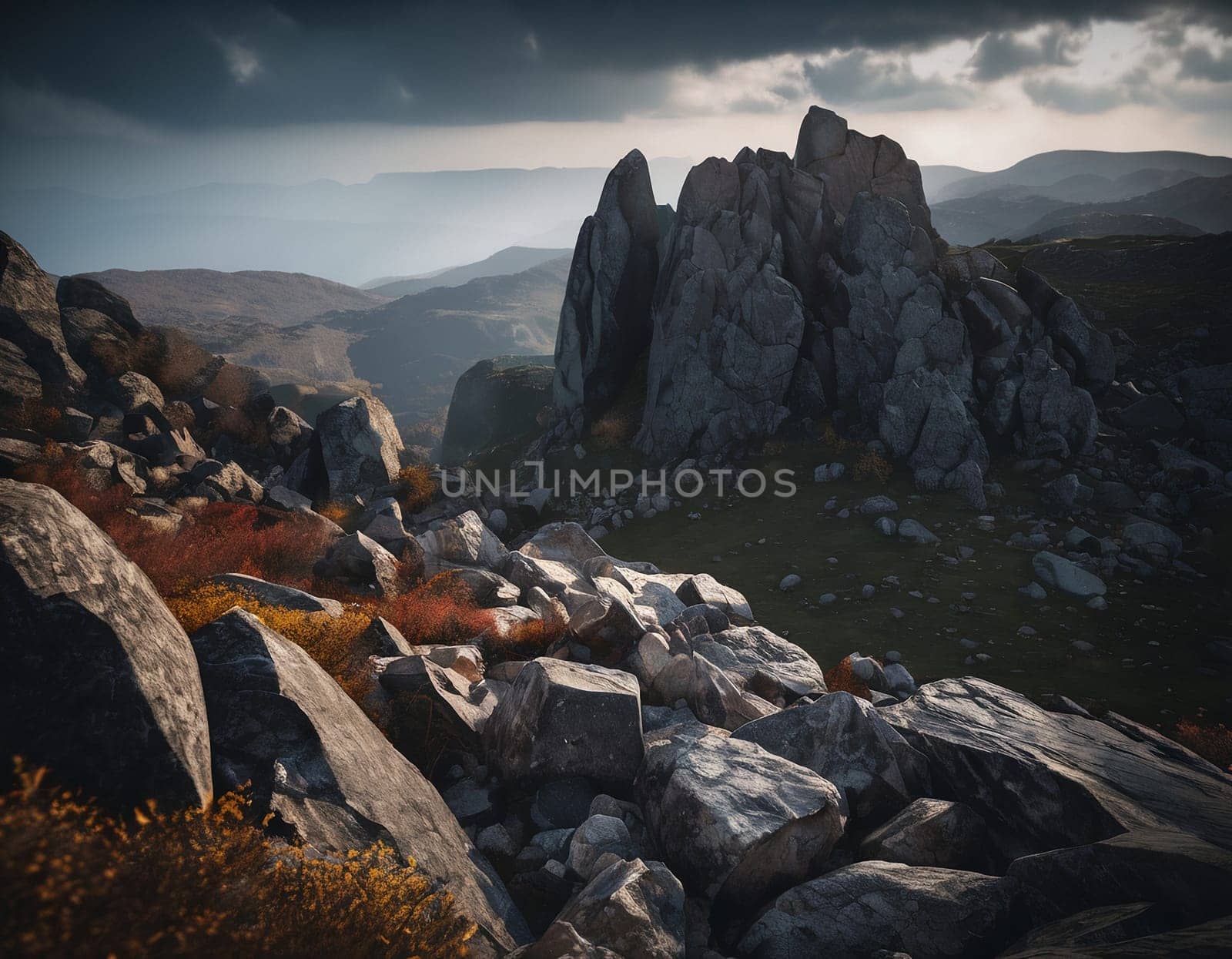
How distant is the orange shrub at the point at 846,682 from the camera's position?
1555 centimetres

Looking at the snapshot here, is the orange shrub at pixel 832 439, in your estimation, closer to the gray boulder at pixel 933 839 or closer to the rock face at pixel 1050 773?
the rock face at pixel 1050 773

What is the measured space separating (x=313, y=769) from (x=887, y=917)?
6.59 meters

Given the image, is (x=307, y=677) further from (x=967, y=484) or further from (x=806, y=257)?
(x=806, y=257)

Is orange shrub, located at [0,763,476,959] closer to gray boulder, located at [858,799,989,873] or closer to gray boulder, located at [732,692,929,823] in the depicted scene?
gray boulder, located at [858,799,989,873]

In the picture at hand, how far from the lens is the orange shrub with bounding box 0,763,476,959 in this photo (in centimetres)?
307

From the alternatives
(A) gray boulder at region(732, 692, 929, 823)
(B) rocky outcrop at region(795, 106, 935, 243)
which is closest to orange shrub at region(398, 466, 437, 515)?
(A) gray boulder at region(732, 692, 929, 823)

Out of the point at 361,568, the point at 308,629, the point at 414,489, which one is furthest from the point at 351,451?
the point at 308,629

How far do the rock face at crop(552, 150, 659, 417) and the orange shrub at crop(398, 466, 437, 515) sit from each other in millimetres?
17417

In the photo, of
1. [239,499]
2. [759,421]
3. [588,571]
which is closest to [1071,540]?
[759,421]

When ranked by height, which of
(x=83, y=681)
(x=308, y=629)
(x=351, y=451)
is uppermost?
(x=83, y=681)

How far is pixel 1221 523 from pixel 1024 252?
184 ft

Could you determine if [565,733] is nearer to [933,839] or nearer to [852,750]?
[852,750]

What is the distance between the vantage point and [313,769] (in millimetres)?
6410

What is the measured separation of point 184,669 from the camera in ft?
19.6
